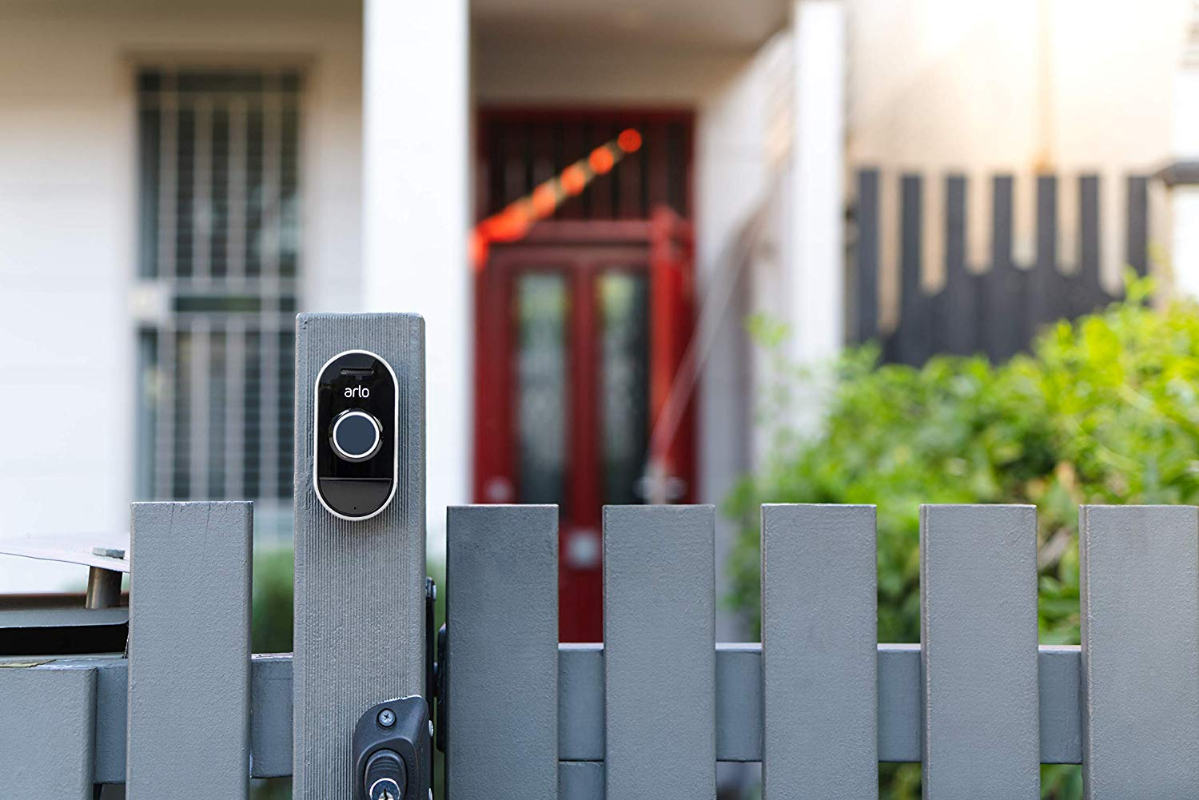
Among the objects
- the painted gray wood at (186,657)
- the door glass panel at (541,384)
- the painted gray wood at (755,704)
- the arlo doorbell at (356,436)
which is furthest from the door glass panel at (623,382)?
the arlo doorbell at (356,436)

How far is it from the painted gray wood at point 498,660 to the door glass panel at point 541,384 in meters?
4.23

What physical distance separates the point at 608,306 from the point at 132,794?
446cm

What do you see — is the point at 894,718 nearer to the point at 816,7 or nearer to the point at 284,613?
the point at 284,613

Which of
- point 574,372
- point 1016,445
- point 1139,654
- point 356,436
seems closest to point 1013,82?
point 574,372

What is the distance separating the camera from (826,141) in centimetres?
441

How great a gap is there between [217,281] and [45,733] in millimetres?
3963

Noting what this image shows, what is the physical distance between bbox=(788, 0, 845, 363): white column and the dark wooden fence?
0.15 meters

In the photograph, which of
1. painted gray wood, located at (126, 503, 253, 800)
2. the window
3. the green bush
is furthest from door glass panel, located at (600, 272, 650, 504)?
painted gray wood, located at (126, 503, 253, 800)

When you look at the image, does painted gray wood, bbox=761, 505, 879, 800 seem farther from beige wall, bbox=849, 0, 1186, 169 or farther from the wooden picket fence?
beige wall, bbox=849, 0, 1186, 169

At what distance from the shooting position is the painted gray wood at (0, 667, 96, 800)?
4.06 feet

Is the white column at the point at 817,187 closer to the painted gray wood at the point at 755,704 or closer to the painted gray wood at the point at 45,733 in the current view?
the painted gray wood at the point at 755,704

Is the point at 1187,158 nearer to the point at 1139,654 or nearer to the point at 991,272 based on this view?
the point at 991,272

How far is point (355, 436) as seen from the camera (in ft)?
3.67

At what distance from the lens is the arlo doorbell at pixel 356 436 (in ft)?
3.68
